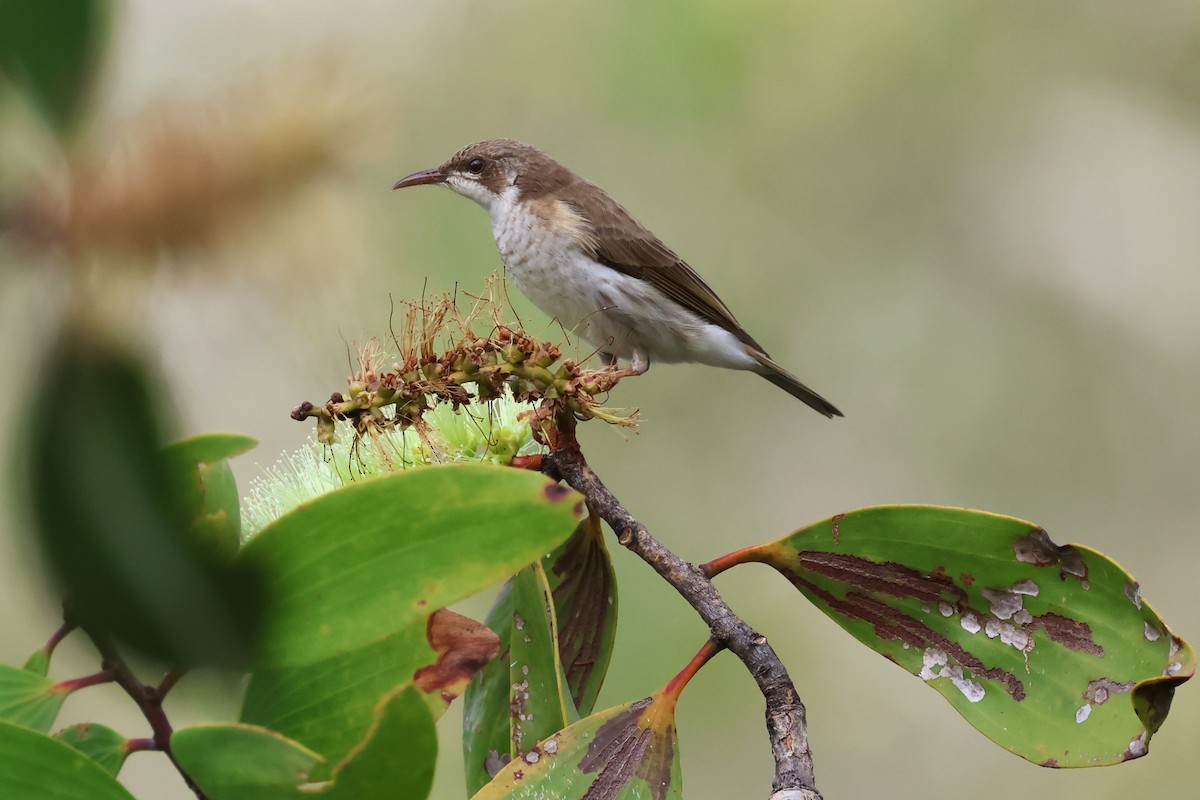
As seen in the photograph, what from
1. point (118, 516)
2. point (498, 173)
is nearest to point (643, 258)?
point (498, 173)

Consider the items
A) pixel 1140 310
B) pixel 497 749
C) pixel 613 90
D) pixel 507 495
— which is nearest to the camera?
pixel 507 495

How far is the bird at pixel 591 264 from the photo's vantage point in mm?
1778

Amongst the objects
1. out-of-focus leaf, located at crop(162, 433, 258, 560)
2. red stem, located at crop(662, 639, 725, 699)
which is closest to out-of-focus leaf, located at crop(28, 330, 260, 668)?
out-of-focus leaf, located at crop(162, 433, 258, 560)

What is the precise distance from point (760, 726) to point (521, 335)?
2.08 m

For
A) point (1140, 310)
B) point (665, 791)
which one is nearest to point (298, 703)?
point (665, 791)

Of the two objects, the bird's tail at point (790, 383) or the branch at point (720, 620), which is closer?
the branch at point (720, 620)

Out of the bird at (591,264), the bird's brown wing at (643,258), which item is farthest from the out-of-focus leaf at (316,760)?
the bird's brown wing at (643,258)

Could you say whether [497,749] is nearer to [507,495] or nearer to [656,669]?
[507,495]

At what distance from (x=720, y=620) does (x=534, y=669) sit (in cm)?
11

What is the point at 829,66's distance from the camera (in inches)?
105

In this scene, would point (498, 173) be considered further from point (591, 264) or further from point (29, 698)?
point (29, 698)

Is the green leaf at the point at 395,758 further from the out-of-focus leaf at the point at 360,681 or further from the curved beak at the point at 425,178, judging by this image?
the curved beak at the point at 425,178

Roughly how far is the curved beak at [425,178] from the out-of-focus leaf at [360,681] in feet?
4.48

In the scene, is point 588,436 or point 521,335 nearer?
point 521,335
